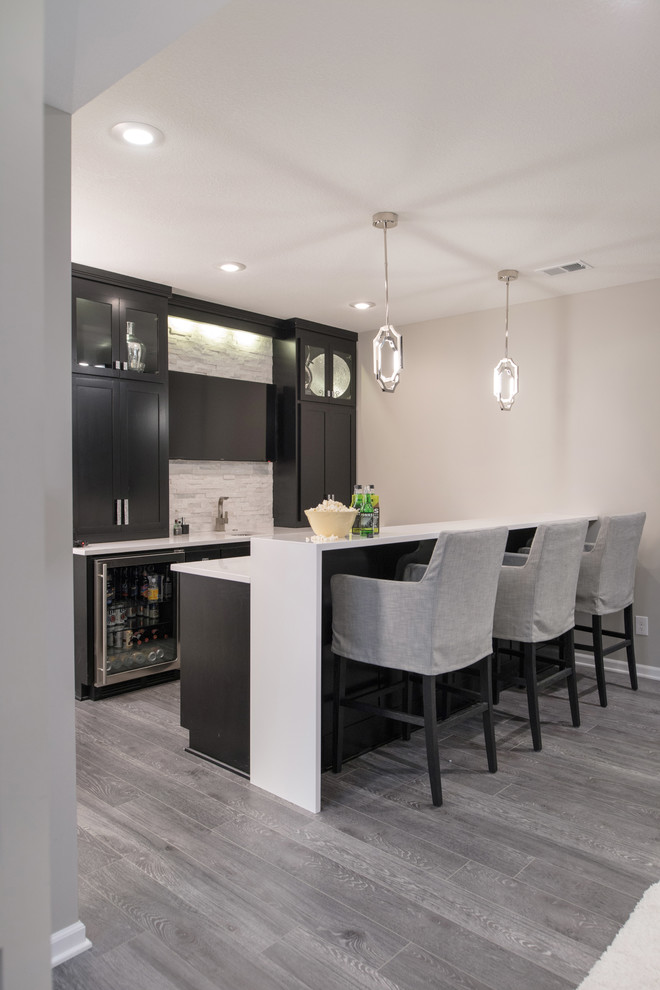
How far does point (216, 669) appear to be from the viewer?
3.07m

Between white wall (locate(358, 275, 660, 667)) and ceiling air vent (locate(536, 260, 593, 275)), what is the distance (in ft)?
1.84

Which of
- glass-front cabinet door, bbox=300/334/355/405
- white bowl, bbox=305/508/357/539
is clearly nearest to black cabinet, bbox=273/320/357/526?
glass-front cabinet door, bbox=300/334/355/405

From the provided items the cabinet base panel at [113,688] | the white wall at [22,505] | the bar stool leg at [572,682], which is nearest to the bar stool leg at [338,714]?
the bar stool leg at [572,682]

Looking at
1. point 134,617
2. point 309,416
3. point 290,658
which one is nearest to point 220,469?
point 309,416

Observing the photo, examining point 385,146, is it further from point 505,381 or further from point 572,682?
point 572,682

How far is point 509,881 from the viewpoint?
6.95 ft

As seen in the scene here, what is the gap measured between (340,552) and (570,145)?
1883 mm

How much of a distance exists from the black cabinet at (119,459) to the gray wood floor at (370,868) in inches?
60.5

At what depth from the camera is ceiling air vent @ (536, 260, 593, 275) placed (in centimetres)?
407

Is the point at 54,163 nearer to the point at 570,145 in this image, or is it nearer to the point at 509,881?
the point at 570,145

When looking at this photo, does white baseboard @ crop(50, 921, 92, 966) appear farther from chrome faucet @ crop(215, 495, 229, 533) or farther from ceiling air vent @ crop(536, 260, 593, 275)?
ceiling air vent @ crop(536, 260, 593, 275)

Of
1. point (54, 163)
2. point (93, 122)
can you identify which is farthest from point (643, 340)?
point (54, 163)

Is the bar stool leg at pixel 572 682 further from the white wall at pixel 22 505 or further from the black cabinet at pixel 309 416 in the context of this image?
the white wall at pixel 22 505

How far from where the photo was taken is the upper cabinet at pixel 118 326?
4199 mm
